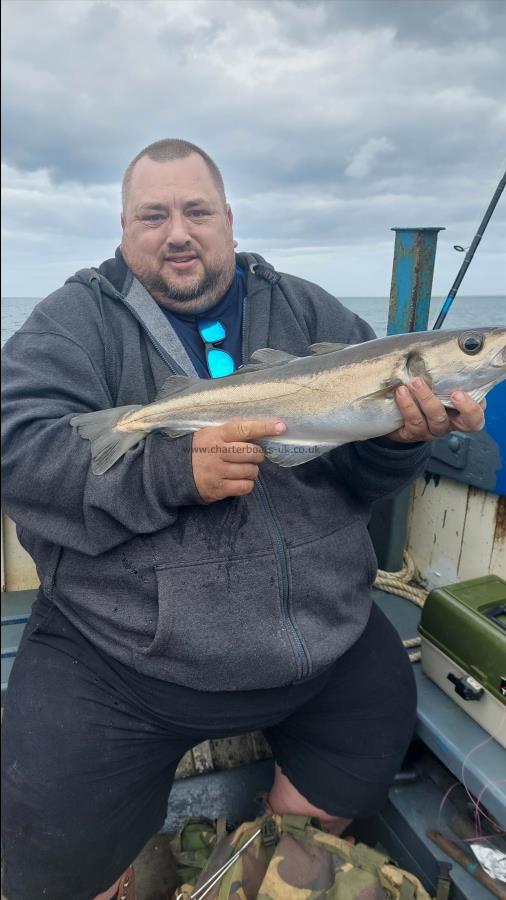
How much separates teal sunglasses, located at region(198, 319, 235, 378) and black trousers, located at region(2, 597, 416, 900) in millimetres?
1227

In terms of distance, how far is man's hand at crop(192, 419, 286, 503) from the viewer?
88.7 inches

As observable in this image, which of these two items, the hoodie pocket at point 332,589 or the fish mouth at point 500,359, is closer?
the fish mouth at point 500,359

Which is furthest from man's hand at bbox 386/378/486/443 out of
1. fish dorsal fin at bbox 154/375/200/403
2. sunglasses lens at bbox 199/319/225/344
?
sunglasses lens at bbox 199/319/225/344

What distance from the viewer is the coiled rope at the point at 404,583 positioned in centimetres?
398

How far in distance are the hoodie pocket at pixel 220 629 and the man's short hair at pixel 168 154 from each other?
178cm

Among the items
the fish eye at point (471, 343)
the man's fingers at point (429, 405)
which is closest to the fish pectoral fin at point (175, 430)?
the man's fingers at point (429, 405)

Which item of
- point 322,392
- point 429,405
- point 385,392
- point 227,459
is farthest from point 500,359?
point 227,459

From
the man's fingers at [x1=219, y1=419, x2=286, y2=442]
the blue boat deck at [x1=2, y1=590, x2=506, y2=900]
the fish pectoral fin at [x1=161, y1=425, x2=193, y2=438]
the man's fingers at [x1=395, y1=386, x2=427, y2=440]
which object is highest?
the man's fingers at [x1=395, y1=386, x2=427, y2=440]

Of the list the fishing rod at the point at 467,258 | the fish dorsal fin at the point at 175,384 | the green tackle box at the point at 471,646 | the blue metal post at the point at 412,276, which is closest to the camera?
the fish dorsal fin at the point at 175,384

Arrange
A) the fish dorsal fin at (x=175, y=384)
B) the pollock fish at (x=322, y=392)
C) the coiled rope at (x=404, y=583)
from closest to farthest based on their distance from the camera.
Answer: the pollock fish at (x=322, y=392), the fish dorsal fin at (x=175, y=384), the coiled rope at (x=404, y=583)

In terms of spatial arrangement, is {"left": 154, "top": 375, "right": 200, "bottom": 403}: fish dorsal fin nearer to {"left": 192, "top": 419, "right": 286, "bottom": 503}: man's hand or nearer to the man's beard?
{"left": 192, "top": 419, "right": 286, "bottom": 503}: man's hand

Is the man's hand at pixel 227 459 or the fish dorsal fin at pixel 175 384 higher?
the fish dorsal fin at pixel 175 384

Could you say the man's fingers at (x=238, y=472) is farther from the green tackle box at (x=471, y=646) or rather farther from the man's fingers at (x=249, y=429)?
the green tackle box at (x=471, y=646)

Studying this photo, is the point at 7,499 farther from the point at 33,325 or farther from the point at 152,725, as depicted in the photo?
the point at 152,725
